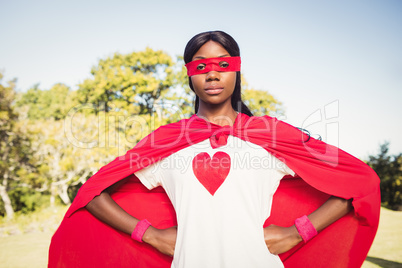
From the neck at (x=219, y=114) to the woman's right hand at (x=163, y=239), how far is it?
0.84 m

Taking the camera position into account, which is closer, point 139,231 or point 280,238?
point 280,238

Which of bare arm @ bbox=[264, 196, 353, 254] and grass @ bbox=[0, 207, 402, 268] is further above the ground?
bare arm @ bbox=[264, 196, 353, 254]

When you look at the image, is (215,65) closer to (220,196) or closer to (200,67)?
(200,67)

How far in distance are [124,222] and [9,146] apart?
17.1 meters

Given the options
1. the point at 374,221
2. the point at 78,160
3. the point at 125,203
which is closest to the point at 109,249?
the point at 125,203

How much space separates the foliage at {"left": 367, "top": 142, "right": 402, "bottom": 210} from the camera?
16.6 m

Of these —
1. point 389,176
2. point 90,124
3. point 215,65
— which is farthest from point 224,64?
point 389,176

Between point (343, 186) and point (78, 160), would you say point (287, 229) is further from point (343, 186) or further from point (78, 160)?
point (78, 160)

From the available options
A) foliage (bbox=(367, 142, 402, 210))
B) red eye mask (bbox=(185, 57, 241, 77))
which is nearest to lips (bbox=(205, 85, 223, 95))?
red eye mask (bbox=(185, 57, 241, 77))

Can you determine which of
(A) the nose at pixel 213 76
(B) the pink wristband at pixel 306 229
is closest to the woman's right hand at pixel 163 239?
(B) the pink wristband at pixel 306 229

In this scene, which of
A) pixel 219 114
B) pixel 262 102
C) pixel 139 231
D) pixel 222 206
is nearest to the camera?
pixel 222 206

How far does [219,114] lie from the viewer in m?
2.29

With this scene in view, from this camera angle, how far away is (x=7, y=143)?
15.9 m

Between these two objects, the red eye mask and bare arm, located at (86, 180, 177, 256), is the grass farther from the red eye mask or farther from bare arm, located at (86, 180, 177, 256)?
the red eye mask
